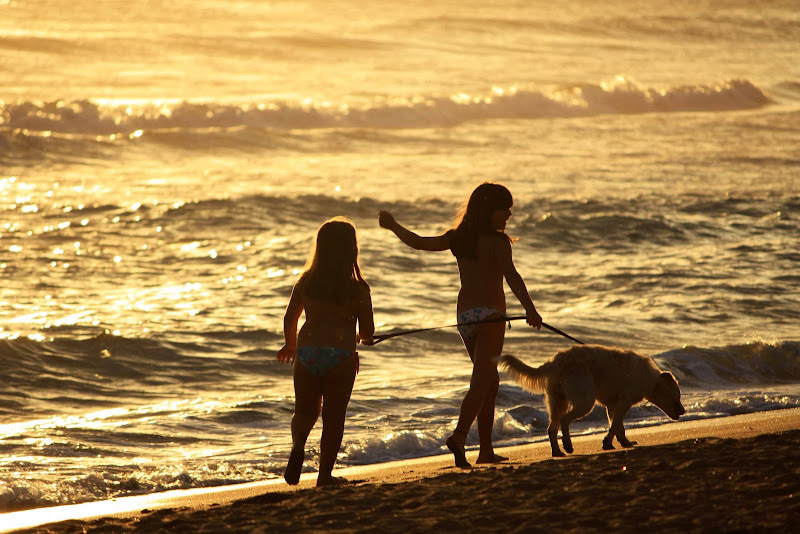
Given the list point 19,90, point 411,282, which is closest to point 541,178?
point 411,282

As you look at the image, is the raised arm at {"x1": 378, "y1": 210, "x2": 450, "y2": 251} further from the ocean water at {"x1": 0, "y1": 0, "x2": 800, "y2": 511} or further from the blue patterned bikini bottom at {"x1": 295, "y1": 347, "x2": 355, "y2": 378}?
the ocean water at {"x1": 0, "y1": 0, "x2": 800, "y2": 511}

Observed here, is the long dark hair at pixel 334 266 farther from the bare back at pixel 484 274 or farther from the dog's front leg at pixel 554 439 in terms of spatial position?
the dog's front leg at pixel 554 439

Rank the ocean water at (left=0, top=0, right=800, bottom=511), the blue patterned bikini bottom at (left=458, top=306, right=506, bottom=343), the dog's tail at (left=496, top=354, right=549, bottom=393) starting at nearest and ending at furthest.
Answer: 1. the blue patterned bikini bottom at (left=458, top=306, right=506, bottom=343)
2. the dog's tail at (left=496, top=354, right=549, bottom=393)
3. the ocean water at (left=0, top=0, right=800, bottom=511)

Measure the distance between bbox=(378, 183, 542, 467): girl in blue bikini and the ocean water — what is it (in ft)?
6.18

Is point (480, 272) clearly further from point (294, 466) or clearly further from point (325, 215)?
point (325, 215)

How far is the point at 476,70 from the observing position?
126ft

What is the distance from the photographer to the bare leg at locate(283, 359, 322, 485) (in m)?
5.82

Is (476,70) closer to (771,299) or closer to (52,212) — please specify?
(52,212)

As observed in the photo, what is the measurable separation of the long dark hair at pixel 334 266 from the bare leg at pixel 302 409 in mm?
423

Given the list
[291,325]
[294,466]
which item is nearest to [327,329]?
[291,325]

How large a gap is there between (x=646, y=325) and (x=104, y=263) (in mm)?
7650

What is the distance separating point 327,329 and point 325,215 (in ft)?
43.7

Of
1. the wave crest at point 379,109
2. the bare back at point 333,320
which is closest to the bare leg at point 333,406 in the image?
Result: the bare back at point 333,320

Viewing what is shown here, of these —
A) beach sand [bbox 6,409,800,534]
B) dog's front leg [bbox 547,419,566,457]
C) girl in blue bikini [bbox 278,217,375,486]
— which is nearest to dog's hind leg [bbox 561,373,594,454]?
dog's front leg [bbox 547,419,566,457]
